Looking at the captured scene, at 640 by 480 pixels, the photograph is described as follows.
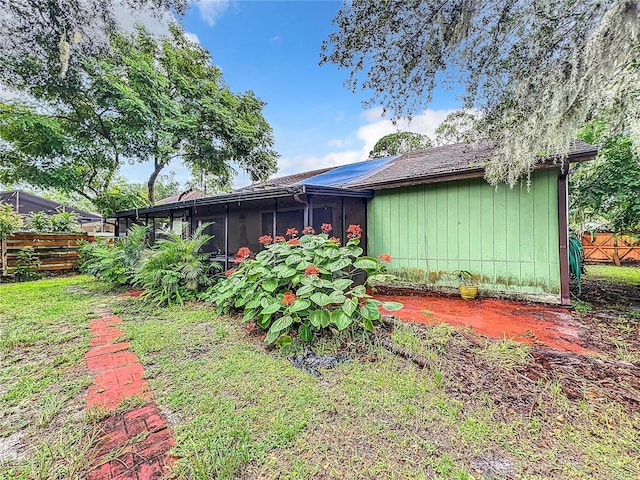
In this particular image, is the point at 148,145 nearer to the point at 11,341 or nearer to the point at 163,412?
the point at 11,341

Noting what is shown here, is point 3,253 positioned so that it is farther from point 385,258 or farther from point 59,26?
point 385,258

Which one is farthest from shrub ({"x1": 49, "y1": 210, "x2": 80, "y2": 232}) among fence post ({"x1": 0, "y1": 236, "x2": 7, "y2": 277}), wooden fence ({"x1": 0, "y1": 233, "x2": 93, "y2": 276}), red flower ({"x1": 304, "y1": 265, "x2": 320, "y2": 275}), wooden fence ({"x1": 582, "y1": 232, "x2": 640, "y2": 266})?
wooden fence ({"x1": 582, "y1": 232, "x2": 640, "y2": 266})

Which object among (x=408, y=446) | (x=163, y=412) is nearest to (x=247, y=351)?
(x=163, y=412)

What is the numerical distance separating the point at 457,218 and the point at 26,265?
36.1 ft

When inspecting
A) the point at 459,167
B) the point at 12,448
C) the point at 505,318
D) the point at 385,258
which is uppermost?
the point at 459,167

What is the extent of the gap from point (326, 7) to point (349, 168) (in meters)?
4.08

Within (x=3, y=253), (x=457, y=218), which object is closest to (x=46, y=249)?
(x=3, y=253)

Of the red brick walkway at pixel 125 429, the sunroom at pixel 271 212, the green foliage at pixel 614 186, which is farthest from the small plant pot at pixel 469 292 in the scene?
the red brick walkway at pixel 125 429

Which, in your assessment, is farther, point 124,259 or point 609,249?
point 609,249

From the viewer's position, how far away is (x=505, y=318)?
13.0ft

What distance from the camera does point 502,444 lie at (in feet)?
5.45

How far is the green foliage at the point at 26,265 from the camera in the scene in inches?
315

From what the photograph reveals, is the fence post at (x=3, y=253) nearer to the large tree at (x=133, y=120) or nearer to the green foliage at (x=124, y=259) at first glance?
the large tree at (x=133, y=120)

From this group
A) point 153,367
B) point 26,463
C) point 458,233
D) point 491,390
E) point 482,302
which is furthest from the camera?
point 458,233
